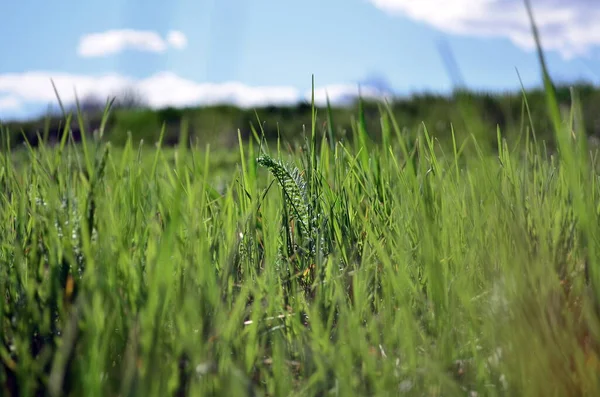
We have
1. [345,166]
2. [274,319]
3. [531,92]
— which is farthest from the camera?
[531,92]

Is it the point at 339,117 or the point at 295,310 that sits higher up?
the point at 339,117

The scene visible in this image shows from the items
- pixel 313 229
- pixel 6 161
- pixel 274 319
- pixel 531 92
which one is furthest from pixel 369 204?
pixel 531 92

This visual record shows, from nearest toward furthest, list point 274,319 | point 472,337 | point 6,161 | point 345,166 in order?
1. point 472,337
2. point 274,319
3. point 6,161
4. point 345,166

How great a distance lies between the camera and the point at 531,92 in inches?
298

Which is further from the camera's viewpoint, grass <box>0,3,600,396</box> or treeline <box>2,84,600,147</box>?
treeline <box>2,84,600,147</box>

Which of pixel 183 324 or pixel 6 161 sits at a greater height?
pixel 6 161

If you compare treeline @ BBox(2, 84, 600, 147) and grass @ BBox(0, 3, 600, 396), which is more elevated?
treeline @ BBox(2, 84, 600, 147)

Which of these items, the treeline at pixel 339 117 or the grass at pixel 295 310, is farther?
the treeline at pixel 339 117

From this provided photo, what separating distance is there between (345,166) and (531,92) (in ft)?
22.2

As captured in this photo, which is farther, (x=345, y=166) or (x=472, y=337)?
(x=345, y=166)

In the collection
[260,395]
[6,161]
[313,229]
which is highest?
[6,161]

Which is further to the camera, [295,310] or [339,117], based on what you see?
[339,117]

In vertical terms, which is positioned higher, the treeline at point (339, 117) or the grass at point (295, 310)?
the treeline at point (339, 117)

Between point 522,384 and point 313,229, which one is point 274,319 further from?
point 522,384
